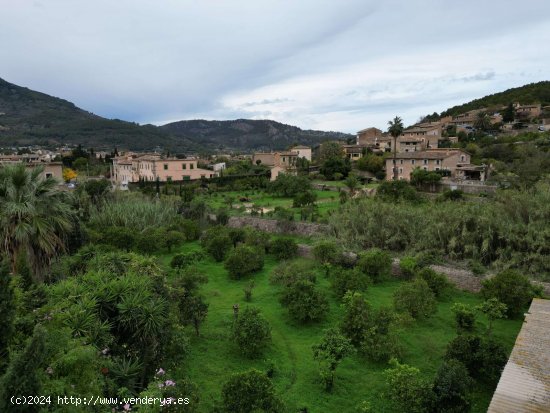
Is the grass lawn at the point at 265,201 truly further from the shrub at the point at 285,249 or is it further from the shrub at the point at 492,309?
the shrub at the point at 492,309

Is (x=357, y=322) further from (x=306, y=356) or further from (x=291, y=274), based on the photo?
(x=291, y=274)

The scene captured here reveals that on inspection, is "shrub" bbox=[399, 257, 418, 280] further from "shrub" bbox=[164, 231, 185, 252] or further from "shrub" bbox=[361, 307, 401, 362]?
"shrub" bbox=[164, 231, 185, 252]

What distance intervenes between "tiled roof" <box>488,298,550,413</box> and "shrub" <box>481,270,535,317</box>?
179 inches

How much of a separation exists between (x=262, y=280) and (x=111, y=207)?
14138mm

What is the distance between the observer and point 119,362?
312 inches

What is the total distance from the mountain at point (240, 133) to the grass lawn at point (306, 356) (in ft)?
500

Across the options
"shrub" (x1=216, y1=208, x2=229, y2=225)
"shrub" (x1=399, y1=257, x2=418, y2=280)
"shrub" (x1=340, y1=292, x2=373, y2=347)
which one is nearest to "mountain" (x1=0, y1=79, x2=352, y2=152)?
"shrub" (x1=216, y1=208, x2=229, y2=225)

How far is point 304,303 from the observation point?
509 inches

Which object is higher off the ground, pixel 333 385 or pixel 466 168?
pixel 466 168

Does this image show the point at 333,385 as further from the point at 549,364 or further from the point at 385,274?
the point at 385,274

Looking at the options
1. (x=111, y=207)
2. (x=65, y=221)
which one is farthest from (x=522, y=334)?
(x=111, y=207)

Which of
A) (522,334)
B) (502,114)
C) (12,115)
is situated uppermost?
(12,115)

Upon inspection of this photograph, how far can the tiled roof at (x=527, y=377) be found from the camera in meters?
6.36

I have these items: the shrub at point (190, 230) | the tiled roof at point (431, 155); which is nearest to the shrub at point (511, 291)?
the shrub at point (190, 230)
